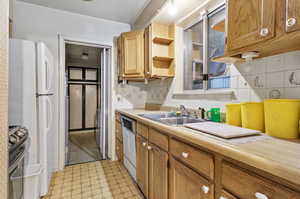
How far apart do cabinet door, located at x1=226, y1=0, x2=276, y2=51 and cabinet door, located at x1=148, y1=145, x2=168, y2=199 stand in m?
0.92

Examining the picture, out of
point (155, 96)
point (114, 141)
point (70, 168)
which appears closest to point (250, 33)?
point (155, 96)

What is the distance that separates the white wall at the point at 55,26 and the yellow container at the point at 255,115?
2.12 metres

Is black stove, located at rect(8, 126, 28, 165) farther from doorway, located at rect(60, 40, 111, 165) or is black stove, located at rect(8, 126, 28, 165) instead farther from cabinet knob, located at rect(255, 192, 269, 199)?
doorway, located at rect(60, 40, 111, 165)

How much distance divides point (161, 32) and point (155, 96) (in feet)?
3.36

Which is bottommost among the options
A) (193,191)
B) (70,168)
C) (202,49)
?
(70,168)

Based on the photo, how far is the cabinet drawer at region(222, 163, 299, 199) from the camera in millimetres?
503

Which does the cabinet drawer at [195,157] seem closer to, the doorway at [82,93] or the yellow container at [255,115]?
the yellow container at [255,115]

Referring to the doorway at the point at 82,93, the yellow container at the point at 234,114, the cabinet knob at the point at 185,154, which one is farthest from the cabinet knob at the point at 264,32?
the doorway at the point at 82,93

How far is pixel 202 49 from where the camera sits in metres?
1.75

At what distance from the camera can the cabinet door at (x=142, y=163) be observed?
58.0 inches

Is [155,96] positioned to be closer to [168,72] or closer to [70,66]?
[168,72]

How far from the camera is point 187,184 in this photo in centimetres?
92

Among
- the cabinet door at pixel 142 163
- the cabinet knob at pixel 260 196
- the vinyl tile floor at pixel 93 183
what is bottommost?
the vinyl tile floor at pixel 93 183

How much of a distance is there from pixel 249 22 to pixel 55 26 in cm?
262
